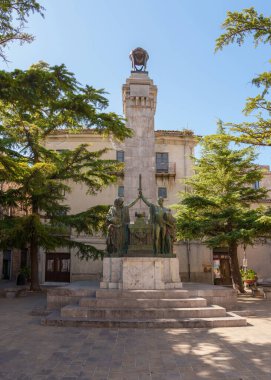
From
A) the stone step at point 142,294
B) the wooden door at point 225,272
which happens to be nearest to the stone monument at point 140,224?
the stone step at point 142,294

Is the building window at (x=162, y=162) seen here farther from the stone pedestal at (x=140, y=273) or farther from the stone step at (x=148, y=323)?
the stone step at (x=148, y=323)

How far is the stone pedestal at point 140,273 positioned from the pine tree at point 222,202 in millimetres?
5246

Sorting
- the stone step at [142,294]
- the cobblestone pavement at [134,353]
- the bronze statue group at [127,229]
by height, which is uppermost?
the bronze statue group at [127,229]

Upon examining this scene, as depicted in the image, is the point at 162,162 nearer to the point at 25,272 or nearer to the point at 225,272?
the point at 225,272

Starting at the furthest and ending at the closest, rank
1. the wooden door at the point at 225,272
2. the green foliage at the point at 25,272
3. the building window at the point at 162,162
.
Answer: the building window at the point at 162,162, the wooden door at the point at 225,272, the green foliage at the point at 25,272

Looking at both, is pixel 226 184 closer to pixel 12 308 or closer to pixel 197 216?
pixel 197 216

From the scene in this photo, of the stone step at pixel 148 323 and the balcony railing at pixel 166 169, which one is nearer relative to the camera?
the stone step at pixel 148 323

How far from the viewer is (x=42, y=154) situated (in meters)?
17.2

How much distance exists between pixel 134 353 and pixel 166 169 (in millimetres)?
22909

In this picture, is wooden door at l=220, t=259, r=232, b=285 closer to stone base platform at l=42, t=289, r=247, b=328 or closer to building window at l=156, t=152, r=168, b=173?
building window at l=156, t=152, r=168, b=173

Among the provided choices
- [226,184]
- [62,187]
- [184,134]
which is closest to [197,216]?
[226,184]

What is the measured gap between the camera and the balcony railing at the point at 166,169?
27753 mm

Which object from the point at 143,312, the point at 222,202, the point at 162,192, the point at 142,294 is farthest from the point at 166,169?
the point at 143,312

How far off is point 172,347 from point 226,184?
12307 mm
